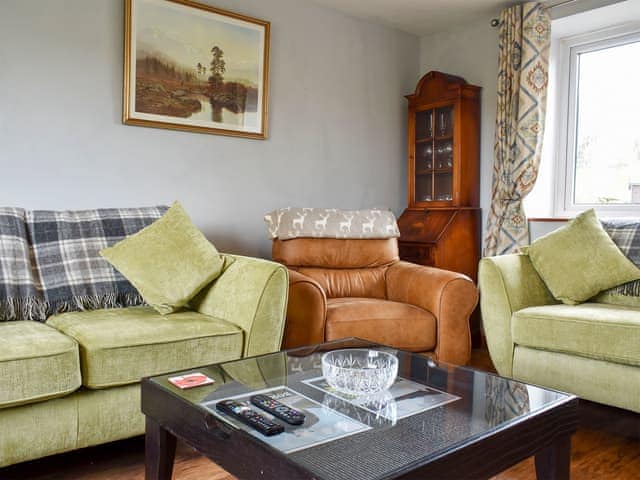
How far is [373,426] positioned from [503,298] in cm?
148

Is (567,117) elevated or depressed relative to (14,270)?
elevated

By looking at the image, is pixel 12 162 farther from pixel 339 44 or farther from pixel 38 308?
pixel 339 44

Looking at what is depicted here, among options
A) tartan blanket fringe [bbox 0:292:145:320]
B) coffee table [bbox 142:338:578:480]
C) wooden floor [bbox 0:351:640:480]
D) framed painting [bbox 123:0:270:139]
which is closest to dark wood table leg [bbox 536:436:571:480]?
coffee table [bbox 142:338:578:480]

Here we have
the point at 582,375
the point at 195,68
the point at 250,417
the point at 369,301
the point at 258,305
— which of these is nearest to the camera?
the point at 250,417

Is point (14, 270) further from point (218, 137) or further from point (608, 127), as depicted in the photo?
point (608, 127)

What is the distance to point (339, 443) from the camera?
1.07 m

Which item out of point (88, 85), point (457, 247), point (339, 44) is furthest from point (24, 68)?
point (457, 247)

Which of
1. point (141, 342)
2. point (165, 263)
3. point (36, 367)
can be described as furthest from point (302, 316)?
point (36, 367)

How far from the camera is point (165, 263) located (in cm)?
227

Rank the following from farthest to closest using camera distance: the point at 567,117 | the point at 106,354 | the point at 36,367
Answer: the point at 567,117 < the point at 106,354 < the point at 36,367

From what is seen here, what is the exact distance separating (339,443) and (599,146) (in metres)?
3.22

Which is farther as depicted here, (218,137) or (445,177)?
(445,177)

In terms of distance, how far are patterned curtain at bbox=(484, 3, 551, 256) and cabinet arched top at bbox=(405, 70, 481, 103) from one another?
0.74 feet

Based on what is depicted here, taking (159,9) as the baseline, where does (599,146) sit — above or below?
below
